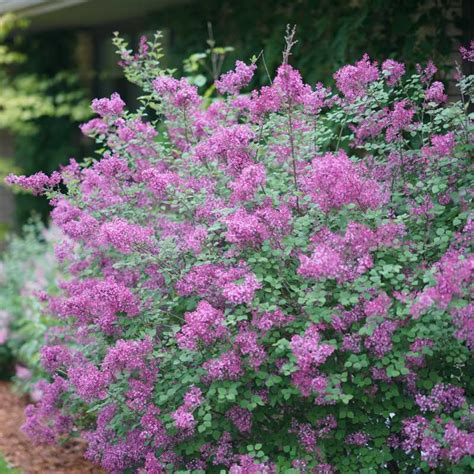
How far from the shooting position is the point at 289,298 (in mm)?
3240

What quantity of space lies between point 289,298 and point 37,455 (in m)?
2.20

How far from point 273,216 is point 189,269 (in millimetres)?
473

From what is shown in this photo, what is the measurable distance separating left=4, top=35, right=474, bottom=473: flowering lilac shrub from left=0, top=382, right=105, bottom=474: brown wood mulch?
906 mm

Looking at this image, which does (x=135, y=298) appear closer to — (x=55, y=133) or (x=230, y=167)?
(x=230, y=167)

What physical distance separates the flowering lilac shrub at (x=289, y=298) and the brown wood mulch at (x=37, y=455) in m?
0.91

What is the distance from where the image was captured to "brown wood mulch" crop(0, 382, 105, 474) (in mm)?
4523

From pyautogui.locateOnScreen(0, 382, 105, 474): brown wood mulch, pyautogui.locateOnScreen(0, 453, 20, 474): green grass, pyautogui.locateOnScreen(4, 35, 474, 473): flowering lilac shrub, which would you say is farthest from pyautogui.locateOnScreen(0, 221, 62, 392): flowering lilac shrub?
pyautogui.locateOnScreen(4, 35, 474, 473): flowering lilac shrub

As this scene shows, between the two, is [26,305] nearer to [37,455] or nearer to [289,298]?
[37,455]

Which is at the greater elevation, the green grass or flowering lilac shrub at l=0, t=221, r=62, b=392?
flowering lilac shrub at l=0, t=221, r=62, b=392

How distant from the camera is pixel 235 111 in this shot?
159 inches

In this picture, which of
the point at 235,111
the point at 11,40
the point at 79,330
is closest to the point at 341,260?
the point at 235,111

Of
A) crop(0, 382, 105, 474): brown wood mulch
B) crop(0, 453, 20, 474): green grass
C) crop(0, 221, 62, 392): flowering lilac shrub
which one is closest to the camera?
crop(0, 453, 20, 474): green grass

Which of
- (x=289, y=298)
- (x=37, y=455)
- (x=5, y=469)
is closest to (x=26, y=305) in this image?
(x=37, y=455)

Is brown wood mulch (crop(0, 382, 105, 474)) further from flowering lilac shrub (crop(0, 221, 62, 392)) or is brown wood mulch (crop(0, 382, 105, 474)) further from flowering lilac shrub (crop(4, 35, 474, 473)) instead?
flowering lilac shrub (crop(4, 35, 474, 473))
